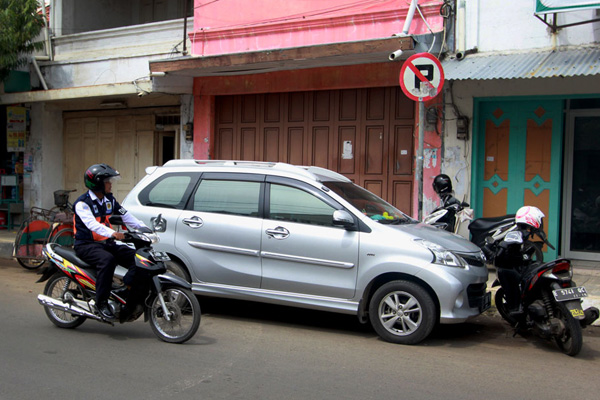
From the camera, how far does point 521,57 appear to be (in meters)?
9.33

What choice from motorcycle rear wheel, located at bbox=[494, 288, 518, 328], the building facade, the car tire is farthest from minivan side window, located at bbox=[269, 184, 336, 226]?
the building facade

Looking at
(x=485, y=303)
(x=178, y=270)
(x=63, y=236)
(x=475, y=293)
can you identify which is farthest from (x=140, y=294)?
(x=63, y=236)

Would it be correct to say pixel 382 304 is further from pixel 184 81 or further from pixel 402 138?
pixel 184 81

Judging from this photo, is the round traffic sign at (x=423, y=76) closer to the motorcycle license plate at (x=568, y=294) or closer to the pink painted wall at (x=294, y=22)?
the pink painted wall at (x=294, y=22)

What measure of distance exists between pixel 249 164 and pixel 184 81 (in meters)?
6.04

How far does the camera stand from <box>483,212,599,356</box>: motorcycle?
5.70m

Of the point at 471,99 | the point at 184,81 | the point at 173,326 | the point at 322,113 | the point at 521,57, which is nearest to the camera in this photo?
the point at 173,326

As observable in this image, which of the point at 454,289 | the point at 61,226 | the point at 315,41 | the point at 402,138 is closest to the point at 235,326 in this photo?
the point at 454,289

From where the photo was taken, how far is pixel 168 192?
7.38 meters

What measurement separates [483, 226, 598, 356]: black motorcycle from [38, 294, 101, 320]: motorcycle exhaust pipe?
4.20 meters

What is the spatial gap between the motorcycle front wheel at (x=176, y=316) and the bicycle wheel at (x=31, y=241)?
4833 millimetres

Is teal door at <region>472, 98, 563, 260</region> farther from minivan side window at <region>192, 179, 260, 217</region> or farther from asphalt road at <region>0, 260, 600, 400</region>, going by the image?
minivan side window at <region>192, 179, 260, 217</region>

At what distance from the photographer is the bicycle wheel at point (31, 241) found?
9.99 metres

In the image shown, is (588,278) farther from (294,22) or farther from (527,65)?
(294,22)
